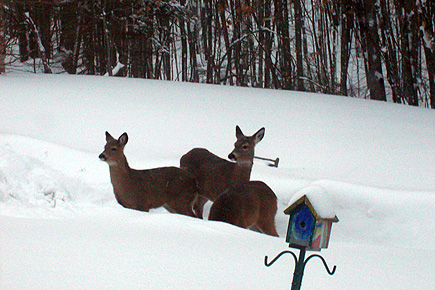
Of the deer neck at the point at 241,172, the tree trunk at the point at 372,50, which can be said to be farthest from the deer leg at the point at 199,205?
the tree trunk at the point at 372,50

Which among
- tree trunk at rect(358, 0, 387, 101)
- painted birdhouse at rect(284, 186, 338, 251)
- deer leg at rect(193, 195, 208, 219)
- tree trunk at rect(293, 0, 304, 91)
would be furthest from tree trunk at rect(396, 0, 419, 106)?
painted birdhouse at rect(284, 186, 338, 251)

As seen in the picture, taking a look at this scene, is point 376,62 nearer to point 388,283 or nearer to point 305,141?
point 305,141

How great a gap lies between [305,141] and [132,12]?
245 inches

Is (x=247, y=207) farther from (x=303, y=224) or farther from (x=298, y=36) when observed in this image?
(x=298, y=36)

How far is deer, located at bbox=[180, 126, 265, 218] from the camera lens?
14.4 ft

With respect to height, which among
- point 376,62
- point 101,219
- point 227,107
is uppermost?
point 376,62

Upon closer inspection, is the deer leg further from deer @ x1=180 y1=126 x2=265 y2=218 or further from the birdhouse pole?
the birdhouse pole

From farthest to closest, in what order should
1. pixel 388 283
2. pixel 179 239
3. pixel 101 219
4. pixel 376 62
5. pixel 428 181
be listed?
pixel 376 62 → pixel 428 181 → pixel 101 219 → pixel 179 239 → pixel 388 283

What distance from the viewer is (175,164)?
5.25m

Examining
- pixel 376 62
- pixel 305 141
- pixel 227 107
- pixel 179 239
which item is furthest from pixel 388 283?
pixel 376 62

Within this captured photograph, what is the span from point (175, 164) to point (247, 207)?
1.55 metres

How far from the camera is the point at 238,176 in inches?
177

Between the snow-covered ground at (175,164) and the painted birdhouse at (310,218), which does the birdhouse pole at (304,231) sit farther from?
the snow-covered ground at (175,164)

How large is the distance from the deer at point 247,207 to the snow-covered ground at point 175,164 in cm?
50
